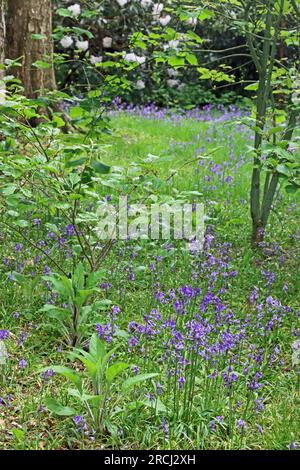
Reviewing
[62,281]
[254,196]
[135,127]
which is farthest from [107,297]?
[135,127]

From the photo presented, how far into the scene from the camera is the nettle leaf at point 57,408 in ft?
8.45

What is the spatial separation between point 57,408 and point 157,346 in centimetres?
81

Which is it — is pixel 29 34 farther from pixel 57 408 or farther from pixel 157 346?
pixel 57 408

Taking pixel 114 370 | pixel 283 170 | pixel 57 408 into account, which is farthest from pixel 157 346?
pixel 283 170

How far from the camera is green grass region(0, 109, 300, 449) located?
8.50 feet

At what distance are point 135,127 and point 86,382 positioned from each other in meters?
6.22

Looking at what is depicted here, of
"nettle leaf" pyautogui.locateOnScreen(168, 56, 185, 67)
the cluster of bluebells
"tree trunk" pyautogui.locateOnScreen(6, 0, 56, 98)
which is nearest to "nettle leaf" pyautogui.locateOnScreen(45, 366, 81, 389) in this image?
the cluster of bluebells

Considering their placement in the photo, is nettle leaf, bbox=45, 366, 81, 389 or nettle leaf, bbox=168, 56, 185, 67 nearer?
nettle leaf, bbox=45, 366, 81, 389

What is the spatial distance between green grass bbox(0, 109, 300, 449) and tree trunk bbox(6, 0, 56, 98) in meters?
1.89

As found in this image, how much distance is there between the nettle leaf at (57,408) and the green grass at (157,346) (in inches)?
3.0

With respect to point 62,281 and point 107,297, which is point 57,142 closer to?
point 62,281

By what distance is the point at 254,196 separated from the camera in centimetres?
486

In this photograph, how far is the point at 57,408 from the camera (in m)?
2.59

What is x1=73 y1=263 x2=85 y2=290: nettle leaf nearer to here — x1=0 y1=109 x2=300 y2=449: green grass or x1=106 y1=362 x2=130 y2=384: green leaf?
x1=0 y1=109 x2=300 y2=449: green grass
